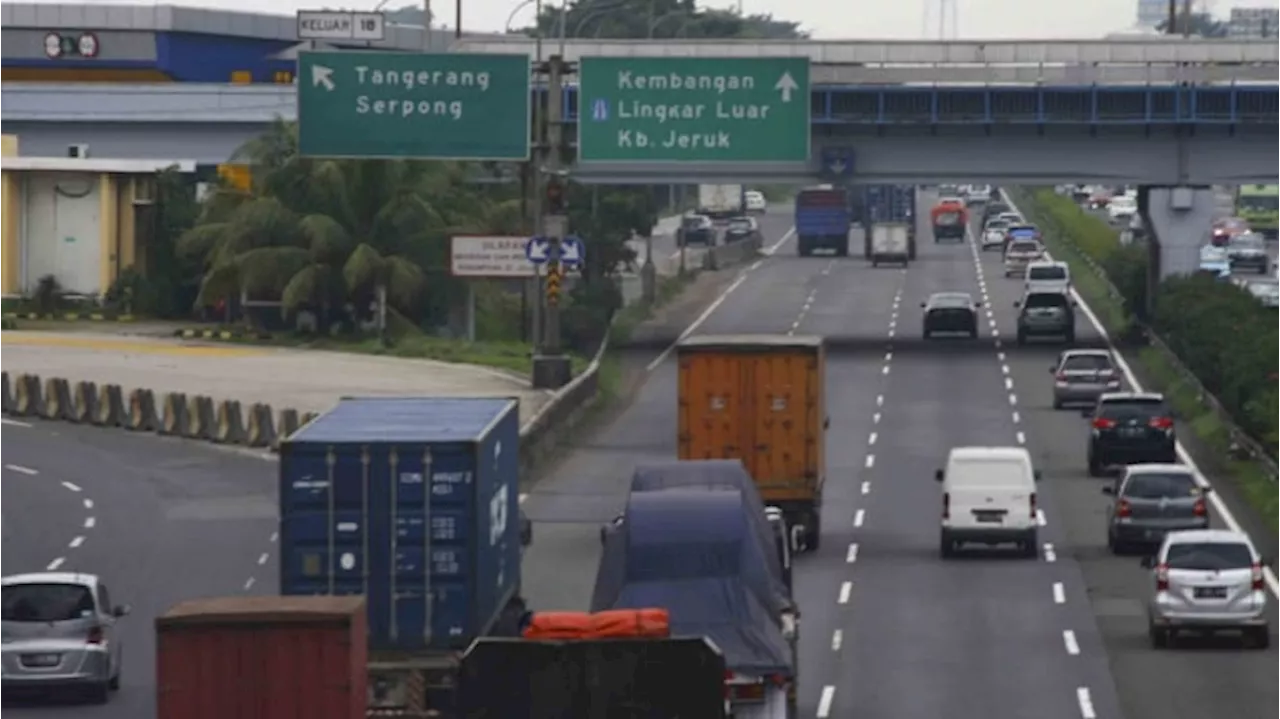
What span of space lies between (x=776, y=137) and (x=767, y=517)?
3687cm

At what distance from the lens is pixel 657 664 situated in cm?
2217

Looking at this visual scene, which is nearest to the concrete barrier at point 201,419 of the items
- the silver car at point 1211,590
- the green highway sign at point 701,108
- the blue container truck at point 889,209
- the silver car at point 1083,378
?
the green highway sign at point 701,108

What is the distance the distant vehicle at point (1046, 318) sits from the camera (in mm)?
80375

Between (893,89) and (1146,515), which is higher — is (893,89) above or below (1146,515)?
above

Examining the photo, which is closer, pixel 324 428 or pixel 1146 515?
pixel 324 428

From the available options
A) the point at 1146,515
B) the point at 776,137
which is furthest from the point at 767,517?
the point at 776,137

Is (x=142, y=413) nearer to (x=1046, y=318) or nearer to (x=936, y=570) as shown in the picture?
(x=936, y=570)

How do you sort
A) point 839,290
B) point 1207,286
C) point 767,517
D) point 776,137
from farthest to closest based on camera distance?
point 839,290 → point 1207,286 → point 776,137 → point 767,517

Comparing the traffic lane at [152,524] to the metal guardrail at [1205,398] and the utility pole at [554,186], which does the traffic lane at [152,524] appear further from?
the metal guardrail at [1205,398]

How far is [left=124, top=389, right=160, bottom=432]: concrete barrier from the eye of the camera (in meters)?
61.3

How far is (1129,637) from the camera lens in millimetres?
36656

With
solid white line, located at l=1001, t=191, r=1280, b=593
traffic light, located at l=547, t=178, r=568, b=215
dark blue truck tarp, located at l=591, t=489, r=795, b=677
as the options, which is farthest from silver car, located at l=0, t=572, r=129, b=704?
traffic light, located at l=547, t=178, r=568, b=215

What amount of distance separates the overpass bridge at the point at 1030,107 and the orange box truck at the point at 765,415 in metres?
32.2

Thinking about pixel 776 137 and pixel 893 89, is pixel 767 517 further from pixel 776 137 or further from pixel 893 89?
pixel 893 89
